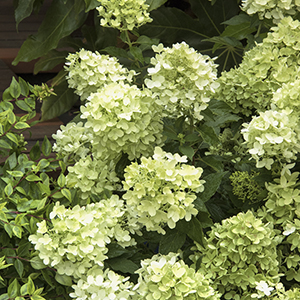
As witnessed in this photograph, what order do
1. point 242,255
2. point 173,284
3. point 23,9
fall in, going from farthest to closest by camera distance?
point 23,9
point 242,255
point 173,284

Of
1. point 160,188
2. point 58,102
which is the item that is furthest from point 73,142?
point 58,102

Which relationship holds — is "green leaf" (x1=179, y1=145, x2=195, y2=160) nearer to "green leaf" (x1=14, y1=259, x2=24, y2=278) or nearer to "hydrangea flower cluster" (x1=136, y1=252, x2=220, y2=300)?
"hydrangea flower cluster" (x1=136, y1=252, x2=220, y2=300)

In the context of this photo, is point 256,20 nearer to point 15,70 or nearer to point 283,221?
point 283,221

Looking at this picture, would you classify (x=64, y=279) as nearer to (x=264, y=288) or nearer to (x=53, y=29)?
(x=264, y=288)

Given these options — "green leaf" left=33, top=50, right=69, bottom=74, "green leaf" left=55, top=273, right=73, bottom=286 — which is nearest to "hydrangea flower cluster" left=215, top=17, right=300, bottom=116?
"green leaf" left=55, top=273, right=73, bottom=286

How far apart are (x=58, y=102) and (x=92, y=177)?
3.43 feet

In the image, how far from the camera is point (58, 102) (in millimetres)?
1951

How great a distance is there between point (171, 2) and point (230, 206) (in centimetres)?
156

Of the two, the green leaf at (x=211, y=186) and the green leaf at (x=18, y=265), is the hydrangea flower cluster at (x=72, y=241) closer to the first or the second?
the green leaf at (x=18, y=265)

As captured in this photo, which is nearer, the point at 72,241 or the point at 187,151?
the point at 72,241

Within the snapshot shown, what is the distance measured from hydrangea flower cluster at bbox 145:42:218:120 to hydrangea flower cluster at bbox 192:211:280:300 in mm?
260

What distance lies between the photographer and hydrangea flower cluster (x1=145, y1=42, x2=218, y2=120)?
32.9 inches

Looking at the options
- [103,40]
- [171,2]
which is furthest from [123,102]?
[171,2]

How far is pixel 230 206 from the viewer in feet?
3.73
